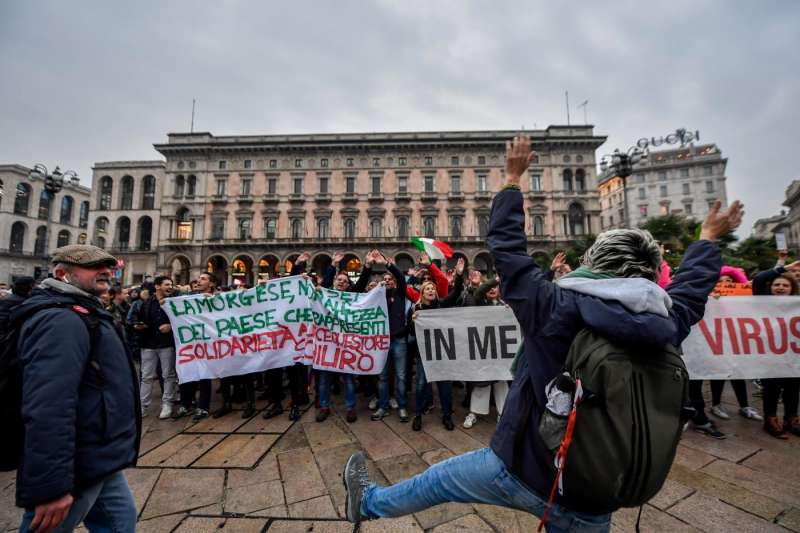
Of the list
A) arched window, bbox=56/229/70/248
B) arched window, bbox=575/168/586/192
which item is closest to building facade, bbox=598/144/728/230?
arched window, bbox=575/168/586/192

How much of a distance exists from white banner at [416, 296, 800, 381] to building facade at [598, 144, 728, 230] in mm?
52559

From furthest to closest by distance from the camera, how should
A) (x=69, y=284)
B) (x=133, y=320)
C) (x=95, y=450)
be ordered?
(x=133, y=320)
(x=69, y=284)
(x=95, y=450)

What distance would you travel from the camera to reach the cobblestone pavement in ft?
7.99

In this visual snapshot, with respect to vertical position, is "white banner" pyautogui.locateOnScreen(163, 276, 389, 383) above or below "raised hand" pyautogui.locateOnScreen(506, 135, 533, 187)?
below

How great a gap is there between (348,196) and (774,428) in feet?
103

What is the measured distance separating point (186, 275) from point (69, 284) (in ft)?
120

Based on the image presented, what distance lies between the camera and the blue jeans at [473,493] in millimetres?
1336

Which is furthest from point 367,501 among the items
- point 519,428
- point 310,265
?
point 310,265

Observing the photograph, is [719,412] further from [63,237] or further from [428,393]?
[63,237]

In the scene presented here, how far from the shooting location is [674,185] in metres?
51.9

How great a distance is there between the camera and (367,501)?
185cm

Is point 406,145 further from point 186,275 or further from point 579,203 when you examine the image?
point 186,275

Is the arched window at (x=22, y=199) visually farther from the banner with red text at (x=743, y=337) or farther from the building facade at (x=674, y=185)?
the building facade at (x=674, y=185)

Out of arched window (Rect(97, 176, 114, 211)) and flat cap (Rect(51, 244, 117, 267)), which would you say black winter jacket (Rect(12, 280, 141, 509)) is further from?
arched window (Rect(97, 176, 114, 211))
